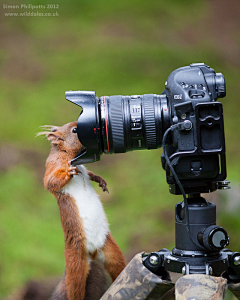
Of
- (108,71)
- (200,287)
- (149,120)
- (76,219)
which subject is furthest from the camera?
(108,71)

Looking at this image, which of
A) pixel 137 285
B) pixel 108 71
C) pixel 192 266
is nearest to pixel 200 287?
pixel 192 266

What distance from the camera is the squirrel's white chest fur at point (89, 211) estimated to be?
1297 mm

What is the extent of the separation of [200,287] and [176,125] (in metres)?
0.47

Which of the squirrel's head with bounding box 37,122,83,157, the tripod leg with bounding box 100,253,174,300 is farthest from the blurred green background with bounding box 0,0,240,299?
the tripod leg with bounding box 100,253,174,300

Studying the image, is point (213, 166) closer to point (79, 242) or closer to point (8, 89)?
point (79, 242)

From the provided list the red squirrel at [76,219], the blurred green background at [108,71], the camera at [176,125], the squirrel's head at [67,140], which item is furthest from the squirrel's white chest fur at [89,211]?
the blurred green background at [108,71]

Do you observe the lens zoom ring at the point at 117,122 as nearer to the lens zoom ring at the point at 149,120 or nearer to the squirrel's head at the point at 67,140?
the lens zoom ring at the point at 149,120

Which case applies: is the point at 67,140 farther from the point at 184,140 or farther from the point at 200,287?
the point at 200,287

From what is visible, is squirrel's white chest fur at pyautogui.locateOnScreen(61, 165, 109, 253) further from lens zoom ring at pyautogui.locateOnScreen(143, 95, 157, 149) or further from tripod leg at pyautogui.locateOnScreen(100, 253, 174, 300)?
lens zoom ring at pyautogui.locateOnScreen(143, 95, 157, 149)

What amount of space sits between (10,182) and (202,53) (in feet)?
6.92

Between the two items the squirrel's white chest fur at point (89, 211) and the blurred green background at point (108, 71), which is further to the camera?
the blurred green background at point (108, 71)

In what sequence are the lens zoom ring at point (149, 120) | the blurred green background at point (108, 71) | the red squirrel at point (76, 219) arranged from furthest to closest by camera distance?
the blurred green background at point (108, 71), the red squirrel at point (76, 219), the lens zoom ring at point (149, 120)

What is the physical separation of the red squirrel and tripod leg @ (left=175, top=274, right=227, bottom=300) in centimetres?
46

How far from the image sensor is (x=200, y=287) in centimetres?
92
